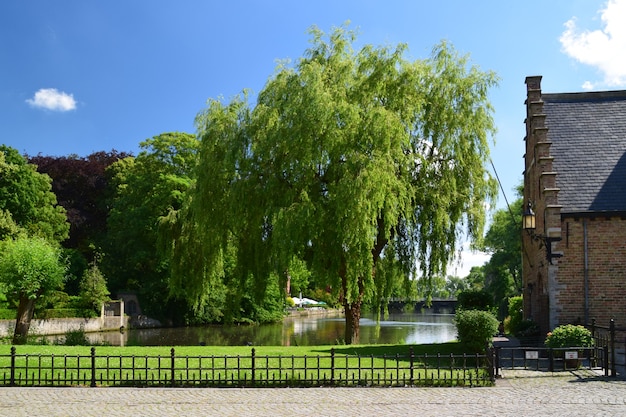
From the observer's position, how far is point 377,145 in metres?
20.9

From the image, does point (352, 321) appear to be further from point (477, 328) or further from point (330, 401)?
point (330, 401)

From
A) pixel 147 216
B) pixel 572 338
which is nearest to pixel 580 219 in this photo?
pixel 572 338

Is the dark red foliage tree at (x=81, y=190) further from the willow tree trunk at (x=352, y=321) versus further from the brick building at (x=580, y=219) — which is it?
the brick building at (x=580, y=219)

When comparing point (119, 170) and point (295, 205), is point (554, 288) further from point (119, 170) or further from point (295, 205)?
point (119, 170)

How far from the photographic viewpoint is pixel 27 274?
105ft

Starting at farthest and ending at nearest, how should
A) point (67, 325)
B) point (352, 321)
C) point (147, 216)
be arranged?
point (147, 216) → point (67, 325) → point (352, 321)

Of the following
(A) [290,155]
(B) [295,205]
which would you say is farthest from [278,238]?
(A) [290,155]

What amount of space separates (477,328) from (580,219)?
5.84 metres

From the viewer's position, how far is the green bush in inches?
667

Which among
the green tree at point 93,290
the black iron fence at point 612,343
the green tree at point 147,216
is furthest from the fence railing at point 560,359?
the green tree at point 93,290

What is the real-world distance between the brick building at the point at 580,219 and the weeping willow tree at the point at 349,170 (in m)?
2.51

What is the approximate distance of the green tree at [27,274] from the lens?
31852 millimetres

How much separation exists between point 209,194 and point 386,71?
782 cm

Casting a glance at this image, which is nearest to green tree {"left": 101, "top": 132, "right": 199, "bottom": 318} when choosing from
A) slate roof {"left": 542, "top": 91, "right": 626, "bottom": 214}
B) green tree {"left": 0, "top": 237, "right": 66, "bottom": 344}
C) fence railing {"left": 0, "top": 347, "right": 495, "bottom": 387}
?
green tree {"left": 0, "top": 237, "right": 66, "bottom": 344}
